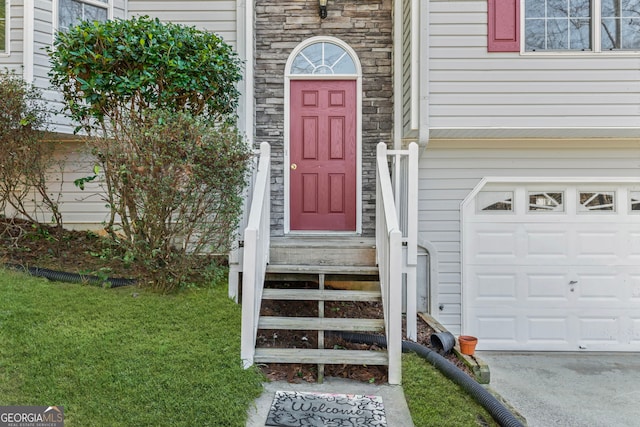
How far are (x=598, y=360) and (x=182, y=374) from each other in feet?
15.7

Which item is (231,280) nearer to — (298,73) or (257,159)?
(257,159)

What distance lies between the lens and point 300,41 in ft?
17.1

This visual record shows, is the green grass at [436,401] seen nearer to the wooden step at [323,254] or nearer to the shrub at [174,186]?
the wooden step at [323,254]

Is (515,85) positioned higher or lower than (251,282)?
higher

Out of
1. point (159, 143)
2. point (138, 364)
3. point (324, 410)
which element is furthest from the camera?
point (159, 143)

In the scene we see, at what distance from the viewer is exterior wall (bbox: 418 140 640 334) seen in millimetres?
4910

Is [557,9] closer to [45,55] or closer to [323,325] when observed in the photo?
[323,325]

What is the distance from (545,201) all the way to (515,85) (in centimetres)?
154

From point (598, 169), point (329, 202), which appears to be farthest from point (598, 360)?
point (329, 202)

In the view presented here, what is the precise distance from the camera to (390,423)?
7.87 ft

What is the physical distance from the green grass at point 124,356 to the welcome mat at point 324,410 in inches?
8.2

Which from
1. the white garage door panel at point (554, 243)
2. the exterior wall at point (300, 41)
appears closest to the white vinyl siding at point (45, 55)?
the exterior wall at point (300, 41)

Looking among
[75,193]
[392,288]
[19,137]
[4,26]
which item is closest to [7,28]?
[4,26]

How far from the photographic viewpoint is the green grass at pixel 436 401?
8.25 ft
